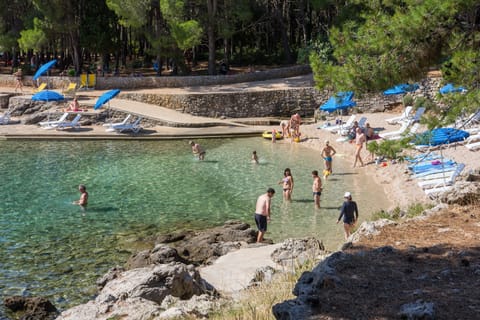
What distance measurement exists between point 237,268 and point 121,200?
7.87 meters

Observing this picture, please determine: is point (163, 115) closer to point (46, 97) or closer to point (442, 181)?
point (46, 97)

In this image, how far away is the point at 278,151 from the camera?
84.6ft

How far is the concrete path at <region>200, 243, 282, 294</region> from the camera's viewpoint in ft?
34.9

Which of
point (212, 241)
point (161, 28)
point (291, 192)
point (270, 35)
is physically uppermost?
point (270, 35)

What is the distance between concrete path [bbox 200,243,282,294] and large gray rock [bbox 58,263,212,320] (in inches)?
22.0

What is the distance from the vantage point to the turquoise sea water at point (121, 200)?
13.5 meters

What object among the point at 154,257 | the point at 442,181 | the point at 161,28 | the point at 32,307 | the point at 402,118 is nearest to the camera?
the point at 32,307

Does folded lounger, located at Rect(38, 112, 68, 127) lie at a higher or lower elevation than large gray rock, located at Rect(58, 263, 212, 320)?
higher

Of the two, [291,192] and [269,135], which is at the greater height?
[269,135]

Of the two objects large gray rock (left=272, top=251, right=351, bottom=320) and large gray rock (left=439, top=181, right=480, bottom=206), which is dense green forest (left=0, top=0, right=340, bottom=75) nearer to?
large gray rock (left=439, top=181, right=480, bottom=206)

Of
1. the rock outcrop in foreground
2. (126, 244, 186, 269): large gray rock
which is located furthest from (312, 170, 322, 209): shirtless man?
the rock outcrop in foreground

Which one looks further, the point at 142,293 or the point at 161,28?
the point at 161,28

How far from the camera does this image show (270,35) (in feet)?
169

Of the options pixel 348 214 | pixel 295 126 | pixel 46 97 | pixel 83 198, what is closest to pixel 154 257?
pixel 348 214
